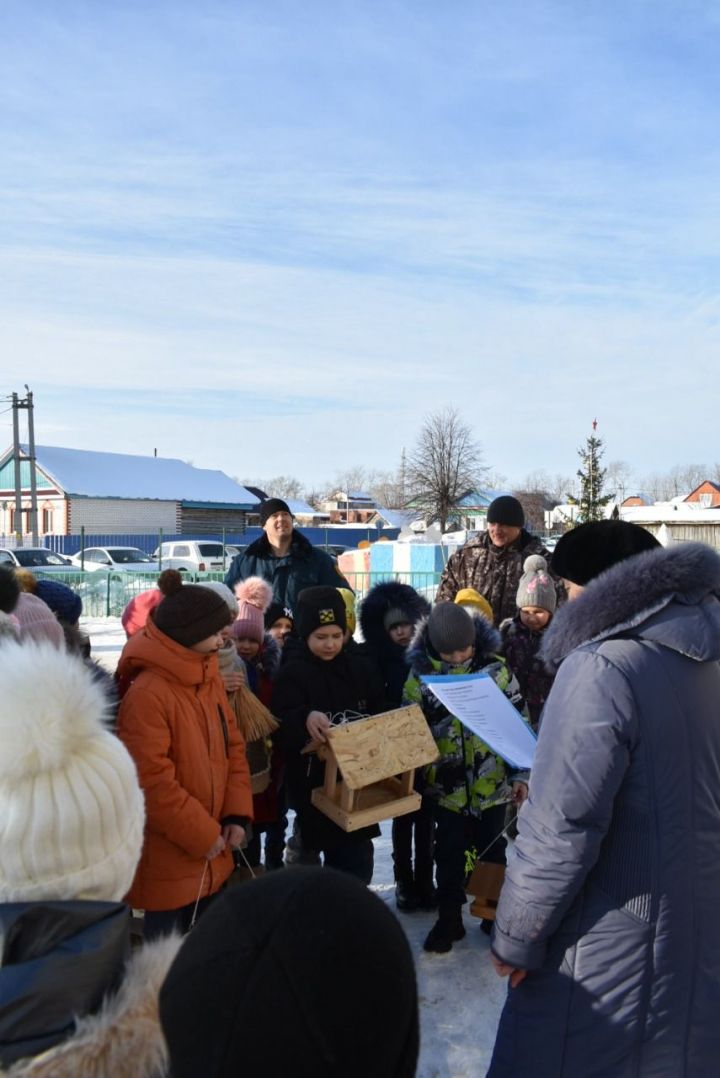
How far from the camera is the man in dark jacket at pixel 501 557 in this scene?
201 inches

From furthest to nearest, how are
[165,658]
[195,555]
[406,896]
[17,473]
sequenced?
[17,473], [195,555], [406,896], [165,658]

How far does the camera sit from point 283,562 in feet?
16.3

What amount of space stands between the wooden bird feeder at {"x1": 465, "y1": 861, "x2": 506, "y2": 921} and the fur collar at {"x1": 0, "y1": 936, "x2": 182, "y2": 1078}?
2172 millimetres

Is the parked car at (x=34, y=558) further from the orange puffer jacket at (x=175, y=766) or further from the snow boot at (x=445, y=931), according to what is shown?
the orange puffer jacket at (x=175, y=766)

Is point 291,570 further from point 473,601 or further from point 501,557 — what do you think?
point 501,557

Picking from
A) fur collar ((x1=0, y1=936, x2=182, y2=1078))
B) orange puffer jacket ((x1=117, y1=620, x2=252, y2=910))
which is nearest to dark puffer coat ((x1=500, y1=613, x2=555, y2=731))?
orange puffer jacket ((x1=117, y1=620, x2=252, y2=910))

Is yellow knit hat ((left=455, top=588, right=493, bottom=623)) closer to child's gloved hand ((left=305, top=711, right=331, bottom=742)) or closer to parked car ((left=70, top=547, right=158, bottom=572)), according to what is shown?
child's gloved hand ((left=305, top=711, right=331, bottom=742))

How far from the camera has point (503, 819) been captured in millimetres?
3928

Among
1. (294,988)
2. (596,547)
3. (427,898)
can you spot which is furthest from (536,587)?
(294,988)

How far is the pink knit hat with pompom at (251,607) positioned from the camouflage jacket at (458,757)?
920 millimetres

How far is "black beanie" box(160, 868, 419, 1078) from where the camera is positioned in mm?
827

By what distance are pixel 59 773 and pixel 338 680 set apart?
2.34 metres

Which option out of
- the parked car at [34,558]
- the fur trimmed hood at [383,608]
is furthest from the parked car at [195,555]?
the fur trimmed hood at [383,608]

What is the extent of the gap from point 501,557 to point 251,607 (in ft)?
5.48
